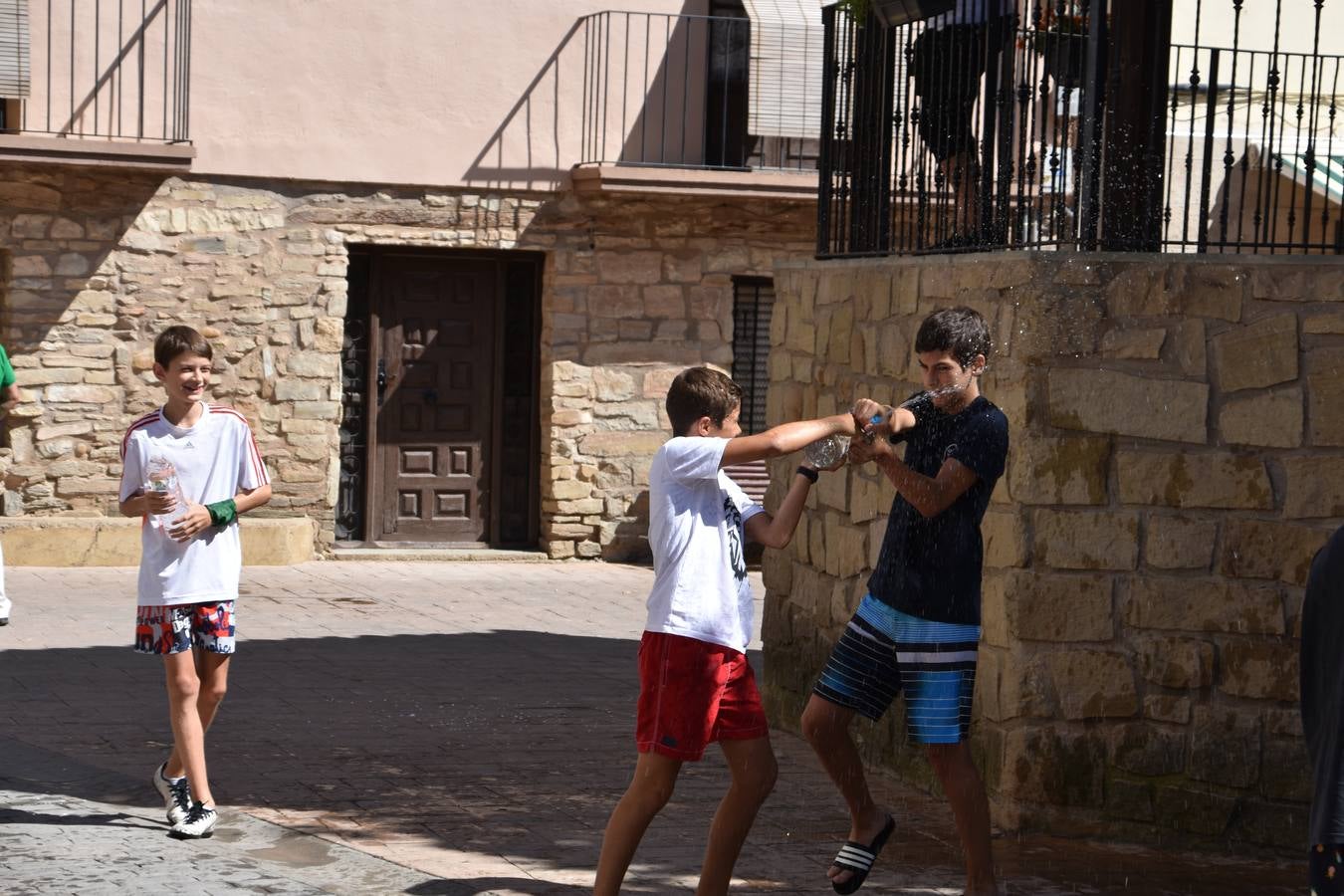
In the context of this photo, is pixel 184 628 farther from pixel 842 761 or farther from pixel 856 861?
pixel 856 861

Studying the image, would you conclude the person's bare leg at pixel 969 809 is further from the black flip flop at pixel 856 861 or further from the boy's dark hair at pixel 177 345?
the boy's dark hair at pixel 177 345

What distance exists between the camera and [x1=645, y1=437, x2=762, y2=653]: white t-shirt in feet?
16.3

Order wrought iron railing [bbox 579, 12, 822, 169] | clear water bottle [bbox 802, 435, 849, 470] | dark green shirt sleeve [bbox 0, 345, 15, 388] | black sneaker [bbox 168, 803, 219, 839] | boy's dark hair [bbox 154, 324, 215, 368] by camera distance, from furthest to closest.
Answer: wrought iron railing [bbox 579, 12, 822, 169] → dark green shirt sleeve [bbox 0, 345, 15, 388] → boy's dark hair [bbox 154, 324, 215, 368] → black sneaker [bbox 168, 803, 219, 839] → clear water bottle [bbox 802, 435, 849, 470]

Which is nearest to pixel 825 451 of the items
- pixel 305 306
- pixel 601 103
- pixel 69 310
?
pixel 305 306

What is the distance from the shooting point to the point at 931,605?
5.38 meters

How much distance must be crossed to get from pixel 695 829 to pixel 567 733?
5.58ft

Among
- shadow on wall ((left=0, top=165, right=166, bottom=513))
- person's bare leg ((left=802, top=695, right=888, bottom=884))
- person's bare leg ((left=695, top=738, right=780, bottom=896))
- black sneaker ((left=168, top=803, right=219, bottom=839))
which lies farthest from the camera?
shadow on wall ((left=0, top=165, right=166, bottom=513))

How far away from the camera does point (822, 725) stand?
551 cm

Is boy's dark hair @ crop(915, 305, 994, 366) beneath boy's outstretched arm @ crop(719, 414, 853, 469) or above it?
above

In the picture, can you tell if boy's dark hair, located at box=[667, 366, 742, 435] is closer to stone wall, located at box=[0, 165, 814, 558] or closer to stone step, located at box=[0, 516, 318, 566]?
stone step, located at box=[0, 516, 318, 566]

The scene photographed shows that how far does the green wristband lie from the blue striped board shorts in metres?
1.97

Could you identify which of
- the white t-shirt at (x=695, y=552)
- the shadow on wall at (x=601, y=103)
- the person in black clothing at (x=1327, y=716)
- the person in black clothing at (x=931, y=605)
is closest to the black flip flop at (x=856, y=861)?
the person in black clothing at (x=931, y=605)

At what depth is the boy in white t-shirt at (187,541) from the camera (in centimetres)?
608

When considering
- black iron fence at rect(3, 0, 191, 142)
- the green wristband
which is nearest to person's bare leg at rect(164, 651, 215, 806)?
the green wristband
